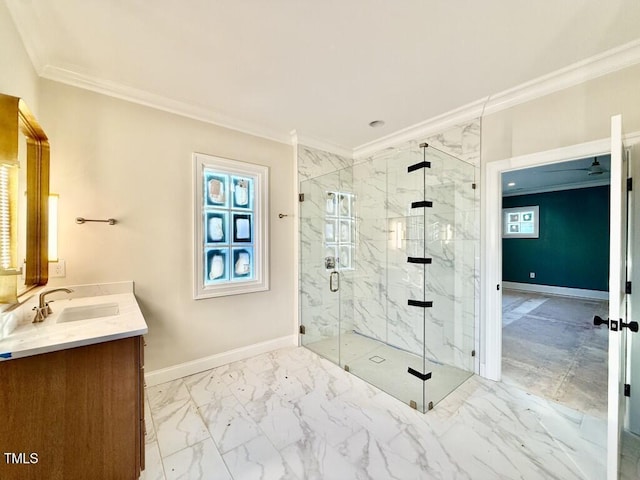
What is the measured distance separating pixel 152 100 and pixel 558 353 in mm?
5158

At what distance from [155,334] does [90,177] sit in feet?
4.74

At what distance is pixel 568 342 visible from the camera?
342 centimetres

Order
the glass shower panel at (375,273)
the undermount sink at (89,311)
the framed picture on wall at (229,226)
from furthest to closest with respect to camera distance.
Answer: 1. the glass shower panel at (375,273)
2. the framed picture on wall at (229,226)
3. the undermount sink at (89,311)

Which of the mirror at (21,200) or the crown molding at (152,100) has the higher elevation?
the crown molding at (152,100)

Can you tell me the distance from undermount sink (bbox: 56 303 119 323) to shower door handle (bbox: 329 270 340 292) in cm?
228

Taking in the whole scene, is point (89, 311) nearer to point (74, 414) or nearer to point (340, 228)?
point (74, 414)

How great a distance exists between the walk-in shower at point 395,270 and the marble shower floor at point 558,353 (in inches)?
24.8

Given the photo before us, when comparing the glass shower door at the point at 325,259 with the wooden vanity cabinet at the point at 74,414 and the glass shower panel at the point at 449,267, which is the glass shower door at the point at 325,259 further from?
the wooden vanity cabinet at the point at 74,414

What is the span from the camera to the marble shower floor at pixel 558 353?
2.29 meters

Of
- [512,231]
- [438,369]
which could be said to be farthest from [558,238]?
[438,369]

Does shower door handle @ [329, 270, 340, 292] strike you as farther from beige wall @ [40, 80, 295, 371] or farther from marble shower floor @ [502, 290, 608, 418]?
marble shower floor @ [502, 290, 608, 418]

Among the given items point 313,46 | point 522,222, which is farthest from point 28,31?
point 522,222

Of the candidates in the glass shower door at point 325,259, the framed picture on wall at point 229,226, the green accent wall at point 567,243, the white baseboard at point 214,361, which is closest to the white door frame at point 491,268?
the glass shower door at point 325,259


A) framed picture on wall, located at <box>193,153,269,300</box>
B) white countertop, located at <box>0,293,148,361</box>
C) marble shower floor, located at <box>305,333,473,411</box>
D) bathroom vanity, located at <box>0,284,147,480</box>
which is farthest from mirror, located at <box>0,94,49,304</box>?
marble shower floor, located at <box>305,333,473,411</box>
